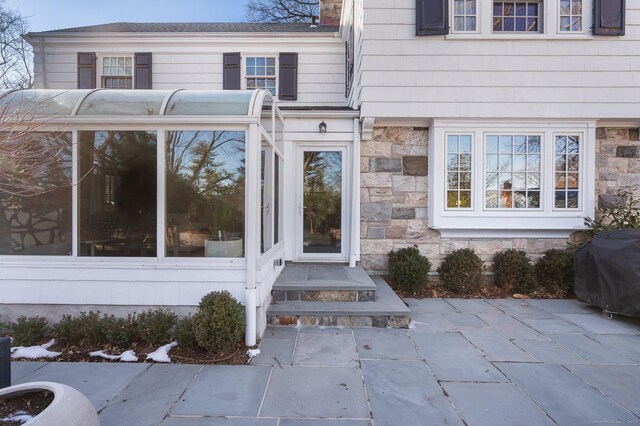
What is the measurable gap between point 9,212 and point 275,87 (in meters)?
5.25

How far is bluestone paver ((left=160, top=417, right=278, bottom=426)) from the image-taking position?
221 cm

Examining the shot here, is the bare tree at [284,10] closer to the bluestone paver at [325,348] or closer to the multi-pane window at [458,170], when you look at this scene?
the multi-pane window at [458,170]

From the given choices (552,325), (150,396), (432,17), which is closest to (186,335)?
(150,396)

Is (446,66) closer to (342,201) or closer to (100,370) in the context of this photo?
(342,201)

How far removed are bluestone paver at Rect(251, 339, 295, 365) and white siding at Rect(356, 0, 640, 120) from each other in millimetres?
3536

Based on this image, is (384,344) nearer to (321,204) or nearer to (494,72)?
(321,204)

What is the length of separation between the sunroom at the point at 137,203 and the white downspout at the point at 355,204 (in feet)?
7.04

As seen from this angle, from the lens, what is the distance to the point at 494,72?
5172 mm

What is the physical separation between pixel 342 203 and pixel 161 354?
11.7 ft

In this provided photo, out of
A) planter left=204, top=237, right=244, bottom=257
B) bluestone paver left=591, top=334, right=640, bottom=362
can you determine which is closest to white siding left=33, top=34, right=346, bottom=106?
planter left=204, top=237, right=244, bottom=257

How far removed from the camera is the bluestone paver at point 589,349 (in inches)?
125

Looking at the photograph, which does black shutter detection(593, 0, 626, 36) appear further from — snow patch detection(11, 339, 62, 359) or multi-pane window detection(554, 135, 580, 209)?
snow patch detection(11, 339, 62, 359)

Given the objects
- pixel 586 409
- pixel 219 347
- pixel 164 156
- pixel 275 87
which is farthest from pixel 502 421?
pixel 275 87

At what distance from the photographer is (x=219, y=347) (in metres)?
3.17
